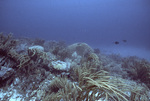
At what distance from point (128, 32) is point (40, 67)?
137741 millimetres

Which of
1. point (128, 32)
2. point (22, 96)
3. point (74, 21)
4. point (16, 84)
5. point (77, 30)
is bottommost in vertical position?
point (22, 96)

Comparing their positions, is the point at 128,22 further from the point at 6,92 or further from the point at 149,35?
the point at 6,92

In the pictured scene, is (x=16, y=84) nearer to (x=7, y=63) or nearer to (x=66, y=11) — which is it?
(x=7, y=63)

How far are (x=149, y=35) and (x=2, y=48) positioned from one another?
106 m

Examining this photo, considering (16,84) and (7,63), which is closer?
(16,84)

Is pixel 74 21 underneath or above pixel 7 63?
above

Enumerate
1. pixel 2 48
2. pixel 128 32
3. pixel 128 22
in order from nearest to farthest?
pixel 2 48 → pixel 128 22 → pixel 128 32

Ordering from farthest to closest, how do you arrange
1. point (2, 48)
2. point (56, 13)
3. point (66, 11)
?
1. point (56, 13)
2. point (66, 11)
3. point (2, 48)

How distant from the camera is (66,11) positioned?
410ft

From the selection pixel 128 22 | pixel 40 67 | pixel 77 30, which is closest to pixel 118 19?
pixel 128 22

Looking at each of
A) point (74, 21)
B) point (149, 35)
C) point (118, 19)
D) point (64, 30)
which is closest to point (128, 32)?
point (118, 19)

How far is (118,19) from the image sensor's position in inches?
4365

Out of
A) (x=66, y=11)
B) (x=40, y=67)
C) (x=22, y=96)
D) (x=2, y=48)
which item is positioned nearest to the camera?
(x=22, y=96)

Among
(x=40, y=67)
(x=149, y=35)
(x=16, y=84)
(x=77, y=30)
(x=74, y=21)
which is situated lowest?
(x=16, y=84)
